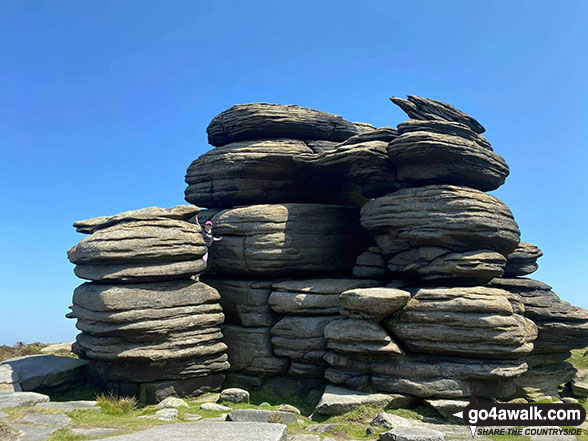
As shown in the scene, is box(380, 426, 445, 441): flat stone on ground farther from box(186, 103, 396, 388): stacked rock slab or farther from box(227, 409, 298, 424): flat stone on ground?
box(186, 103, 396, 388): stacked rock slab

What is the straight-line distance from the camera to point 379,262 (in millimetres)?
22141

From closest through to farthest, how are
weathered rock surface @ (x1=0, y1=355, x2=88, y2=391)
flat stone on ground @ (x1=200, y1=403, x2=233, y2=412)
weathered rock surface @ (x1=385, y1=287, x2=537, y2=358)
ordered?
1. flat stone on ground @ (x1=200, y1=403, x2=233, y2=412)
2. weathered rock surface @ (x1=385, y1=287, x2=537, y2=358)
3. weathered rock surface @ (x1=0, y1=355, x2=88, y2=391)

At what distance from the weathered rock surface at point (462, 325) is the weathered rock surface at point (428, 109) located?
964cm

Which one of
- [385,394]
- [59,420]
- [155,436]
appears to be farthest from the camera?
[385,394]

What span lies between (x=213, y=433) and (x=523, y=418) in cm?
1131

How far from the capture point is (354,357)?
18547 mm

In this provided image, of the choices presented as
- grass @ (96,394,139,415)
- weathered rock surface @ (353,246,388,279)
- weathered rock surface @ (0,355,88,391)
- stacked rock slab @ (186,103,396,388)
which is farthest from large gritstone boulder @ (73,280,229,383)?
weathered rock surface @ (353,246,388,279)

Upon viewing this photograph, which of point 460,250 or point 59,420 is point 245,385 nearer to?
point 59,420

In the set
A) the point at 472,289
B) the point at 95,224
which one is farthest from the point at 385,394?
the point at 95,224

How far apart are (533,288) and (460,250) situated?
6.33 m

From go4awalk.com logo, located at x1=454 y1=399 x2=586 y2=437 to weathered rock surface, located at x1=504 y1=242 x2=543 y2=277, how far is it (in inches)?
330

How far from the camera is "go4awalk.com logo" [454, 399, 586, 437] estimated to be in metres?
14.9

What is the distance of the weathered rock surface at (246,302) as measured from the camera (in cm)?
2153

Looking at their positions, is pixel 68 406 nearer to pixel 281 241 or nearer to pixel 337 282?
pixel 281 241
